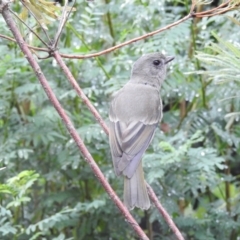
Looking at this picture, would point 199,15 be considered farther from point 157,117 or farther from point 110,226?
point 110,226

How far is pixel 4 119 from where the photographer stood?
10.3 feet

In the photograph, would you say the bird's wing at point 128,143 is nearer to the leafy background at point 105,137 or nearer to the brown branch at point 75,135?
the leafy background at point 105,137

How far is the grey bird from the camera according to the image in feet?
7.30

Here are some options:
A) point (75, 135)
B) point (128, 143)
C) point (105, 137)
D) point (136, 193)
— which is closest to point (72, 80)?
point (75, 135)

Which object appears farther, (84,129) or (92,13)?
(92,13)

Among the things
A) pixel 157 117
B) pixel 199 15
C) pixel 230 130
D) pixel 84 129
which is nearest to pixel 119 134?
pixel 157 117

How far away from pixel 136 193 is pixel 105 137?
943 millimetres

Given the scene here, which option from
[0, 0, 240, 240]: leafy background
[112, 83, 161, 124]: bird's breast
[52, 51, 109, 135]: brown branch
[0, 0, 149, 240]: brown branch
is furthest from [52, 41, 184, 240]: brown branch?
[0, 0, 240, 240]: leafy background

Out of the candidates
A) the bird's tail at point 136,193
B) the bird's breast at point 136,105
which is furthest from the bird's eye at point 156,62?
the bird's tail at point 136,193

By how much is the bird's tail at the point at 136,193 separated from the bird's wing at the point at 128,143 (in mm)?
27

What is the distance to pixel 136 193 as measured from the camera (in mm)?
2141

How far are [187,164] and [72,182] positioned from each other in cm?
68

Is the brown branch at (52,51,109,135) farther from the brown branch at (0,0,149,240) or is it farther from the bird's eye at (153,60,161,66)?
the bird's eye at (153,60,161,66)

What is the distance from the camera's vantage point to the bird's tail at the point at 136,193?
2.10m
